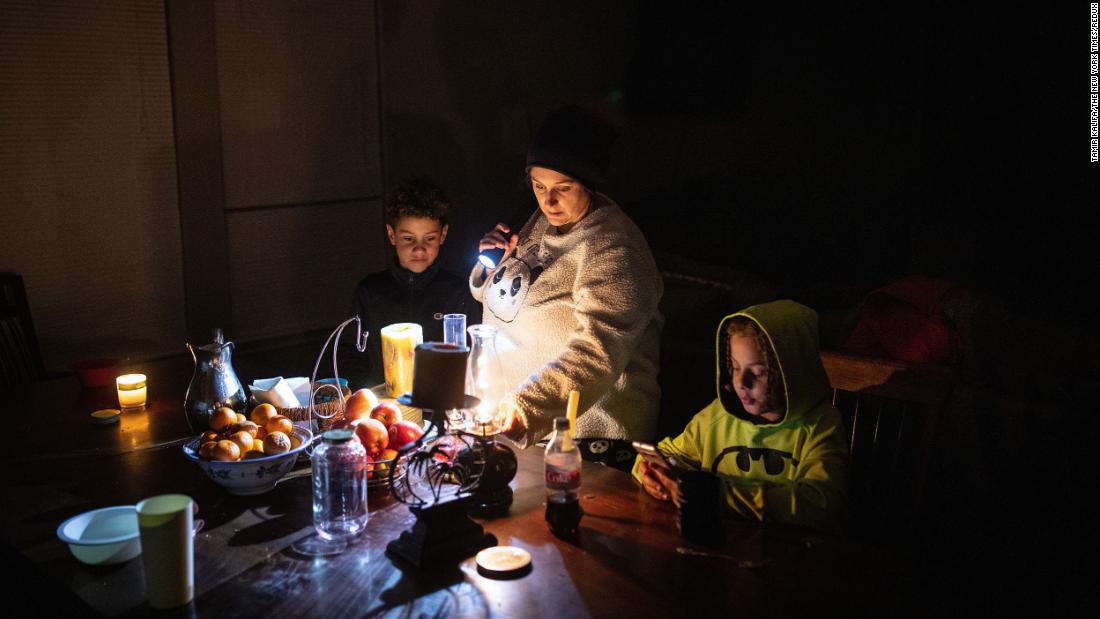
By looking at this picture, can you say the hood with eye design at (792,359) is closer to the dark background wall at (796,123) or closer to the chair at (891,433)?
the chair at (891,433)

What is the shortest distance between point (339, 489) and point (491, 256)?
112cm

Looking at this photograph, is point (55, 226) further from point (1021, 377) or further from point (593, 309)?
point (1021, 377)

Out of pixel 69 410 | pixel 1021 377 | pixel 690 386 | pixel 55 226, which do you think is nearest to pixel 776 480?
pixel 1021 377

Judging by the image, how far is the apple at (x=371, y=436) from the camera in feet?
6.19

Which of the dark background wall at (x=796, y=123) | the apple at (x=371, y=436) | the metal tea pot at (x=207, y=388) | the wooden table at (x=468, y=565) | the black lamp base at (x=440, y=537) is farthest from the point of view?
the dark background wall at (x=796, y=123)

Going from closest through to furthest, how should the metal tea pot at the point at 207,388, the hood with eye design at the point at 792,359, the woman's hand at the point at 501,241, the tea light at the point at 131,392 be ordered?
the hood with eye design at the point at 792,359 → the metal tea pot at the point at 207,388 → the tea light at the point at 131,392 → the woman's hand at the point at 501,241

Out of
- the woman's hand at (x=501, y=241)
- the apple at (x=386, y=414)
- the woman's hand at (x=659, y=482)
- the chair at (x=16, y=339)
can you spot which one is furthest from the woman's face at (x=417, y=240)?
the woman's hand at (x=659, y=482)

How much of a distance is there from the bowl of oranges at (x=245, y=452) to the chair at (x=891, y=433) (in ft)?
4.05

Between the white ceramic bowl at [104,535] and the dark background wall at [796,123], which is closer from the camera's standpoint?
Answer: the white ceramic bowl at [104,535]

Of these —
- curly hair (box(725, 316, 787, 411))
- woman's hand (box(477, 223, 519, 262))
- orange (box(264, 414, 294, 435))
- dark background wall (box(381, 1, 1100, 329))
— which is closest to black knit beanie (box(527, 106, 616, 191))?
woman's hand (box(477, 223, 519, 262))

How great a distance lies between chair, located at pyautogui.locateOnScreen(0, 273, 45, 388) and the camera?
119 inches

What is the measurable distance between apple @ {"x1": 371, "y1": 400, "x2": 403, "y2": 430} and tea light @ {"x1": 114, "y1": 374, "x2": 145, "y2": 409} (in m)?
0.90

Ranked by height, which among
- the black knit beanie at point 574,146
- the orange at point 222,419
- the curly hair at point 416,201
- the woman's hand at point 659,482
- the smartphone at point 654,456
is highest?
the black knit beanie at point 574,146

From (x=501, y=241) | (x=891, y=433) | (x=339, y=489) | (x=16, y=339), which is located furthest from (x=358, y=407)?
(x=891, y=433)
